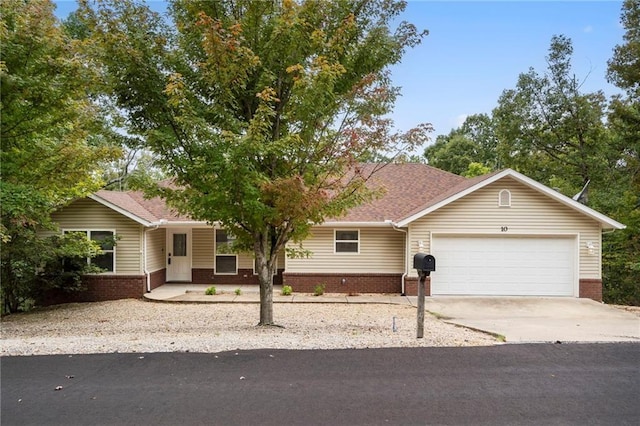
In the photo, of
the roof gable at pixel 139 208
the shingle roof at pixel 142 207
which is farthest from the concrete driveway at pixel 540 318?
the shingle roof at pixel 142 207

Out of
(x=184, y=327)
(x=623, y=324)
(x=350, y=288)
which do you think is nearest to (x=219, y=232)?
(x=350, y=288)

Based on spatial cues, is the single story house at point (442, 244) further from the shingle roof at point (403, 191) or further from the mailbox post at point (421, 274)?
the mailbox post at point (421, 274)

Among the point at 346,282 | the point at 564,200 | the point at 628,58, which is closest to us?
the point at 564,200

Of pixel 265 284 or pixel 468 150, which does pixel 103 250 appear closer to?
pixel 265 284

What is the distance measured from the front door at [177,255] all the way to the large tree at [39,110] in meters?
6.04

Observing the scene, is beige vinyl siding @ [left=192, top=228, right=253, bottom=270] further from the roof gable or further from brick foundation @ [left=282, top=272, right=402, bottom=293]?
brick foundation @ [left=282, top=272, right=402, bottom=293]

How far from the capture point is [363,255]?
14.1 metres

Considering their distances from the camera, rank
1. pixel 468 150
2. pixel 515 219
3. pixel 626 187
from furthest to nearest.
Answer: pixel 468 150 < pixel 626 187 < pixel 515 219

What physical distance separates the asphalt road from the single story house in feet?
21.8

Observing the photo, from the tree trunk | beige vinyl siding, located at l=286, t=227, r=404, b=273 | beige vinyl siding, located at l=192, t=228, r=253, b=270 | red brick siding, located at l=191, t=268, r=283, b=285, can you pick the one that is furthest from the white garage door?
beige vinyl siding, located at l=192, t=228, r=253, b=270

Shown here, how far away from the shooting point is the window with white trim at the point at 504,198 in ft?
42.2

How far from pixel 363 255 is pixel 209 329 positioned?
6844 mm

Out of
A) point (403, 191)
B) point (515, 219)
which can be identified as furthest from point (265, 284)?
point (403, 191)

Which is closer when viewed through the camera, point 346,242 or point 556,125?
point 346,242
